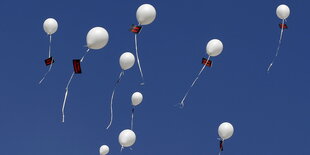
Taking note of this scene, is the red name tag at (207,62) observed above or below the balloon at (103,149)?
above

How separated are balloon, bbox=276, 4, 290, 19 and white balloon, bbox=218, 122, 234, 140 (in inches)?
182

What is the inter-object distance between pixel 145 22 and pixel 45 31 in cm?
546

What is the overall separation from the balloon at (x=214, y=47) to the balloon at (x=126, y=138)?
3.88m

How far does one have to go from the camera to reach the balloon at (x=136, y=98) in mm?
22641

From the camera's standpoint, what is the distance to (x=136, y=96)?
2264 cm

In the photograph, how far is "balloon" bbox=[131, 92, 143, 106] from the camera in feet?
74.3

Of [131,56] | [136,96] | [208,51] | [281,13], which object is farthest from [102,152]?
[281,13]

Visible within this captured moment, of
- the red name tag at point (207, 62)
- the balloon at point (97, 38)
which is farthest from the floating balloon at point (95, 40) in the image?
the red name tag at point (207, 62)

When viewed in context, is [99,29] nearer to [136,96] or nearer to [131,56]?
[131,56]

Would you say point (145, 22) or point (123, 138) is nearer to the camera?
point (145, 22)

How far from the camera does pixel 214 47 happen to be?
19875 millimetres

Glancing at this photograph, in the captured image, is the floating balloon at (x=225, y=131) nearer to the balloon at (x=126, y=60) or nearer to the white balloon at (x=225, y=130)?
the white balloon at (x=225, y=130)

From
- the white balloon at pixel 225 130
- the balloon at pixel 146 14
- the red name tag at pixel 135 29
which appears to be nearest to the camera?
the red name tag at pixel 135 29

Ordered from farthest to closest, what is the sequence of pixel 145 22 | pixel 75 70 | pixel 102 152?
pixel 102 152, pixel 145 22, pixel 75 70
